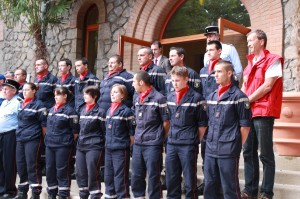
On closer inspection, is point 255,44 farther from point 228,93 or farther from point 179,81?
point 179,81

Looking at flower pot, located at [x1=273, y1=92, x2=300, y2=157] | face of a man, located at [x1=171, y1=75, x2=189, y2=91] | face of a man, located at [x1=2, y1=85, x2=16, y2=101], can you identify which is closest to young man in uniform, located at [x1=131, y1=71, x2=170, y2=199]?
face of a man, located at [x1=171, y1=75, x2=189, y2=91]

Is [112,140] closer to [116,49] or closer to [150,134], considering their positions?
[150,134]

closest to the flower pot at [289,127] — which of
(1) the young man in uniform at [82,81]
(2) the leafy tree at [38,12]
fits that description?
(1) the young man in uniform at [82,81]

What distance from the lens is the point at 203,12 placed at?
8.72 meters

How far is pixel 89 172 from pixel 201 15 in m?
5.00

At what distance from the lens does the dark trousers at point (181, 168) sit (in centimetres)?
416

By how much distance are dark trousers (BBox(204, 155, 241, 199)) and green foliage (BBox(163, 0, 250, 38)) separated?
4.58 m

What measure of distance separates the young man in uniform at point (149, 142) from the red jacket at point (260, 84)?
2.99 feet

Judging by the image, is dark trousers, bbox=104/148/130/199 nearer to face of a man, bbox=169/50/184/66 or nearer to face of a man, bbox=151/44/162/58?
face of a man, bbox=169/50/184/66

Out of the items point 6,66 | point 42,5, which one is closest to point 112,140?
point 42,5

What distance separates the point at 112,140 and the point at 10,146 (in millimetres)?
1875

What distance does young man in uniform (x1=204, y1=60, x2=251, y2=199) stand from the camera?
379 cm

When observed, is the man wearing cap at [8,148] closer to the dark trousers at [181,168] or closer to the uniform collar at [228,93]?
the dark trousers at [181,168]

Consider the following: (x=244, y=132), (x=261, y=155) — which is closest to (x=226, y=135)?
(x=244, y=132)
